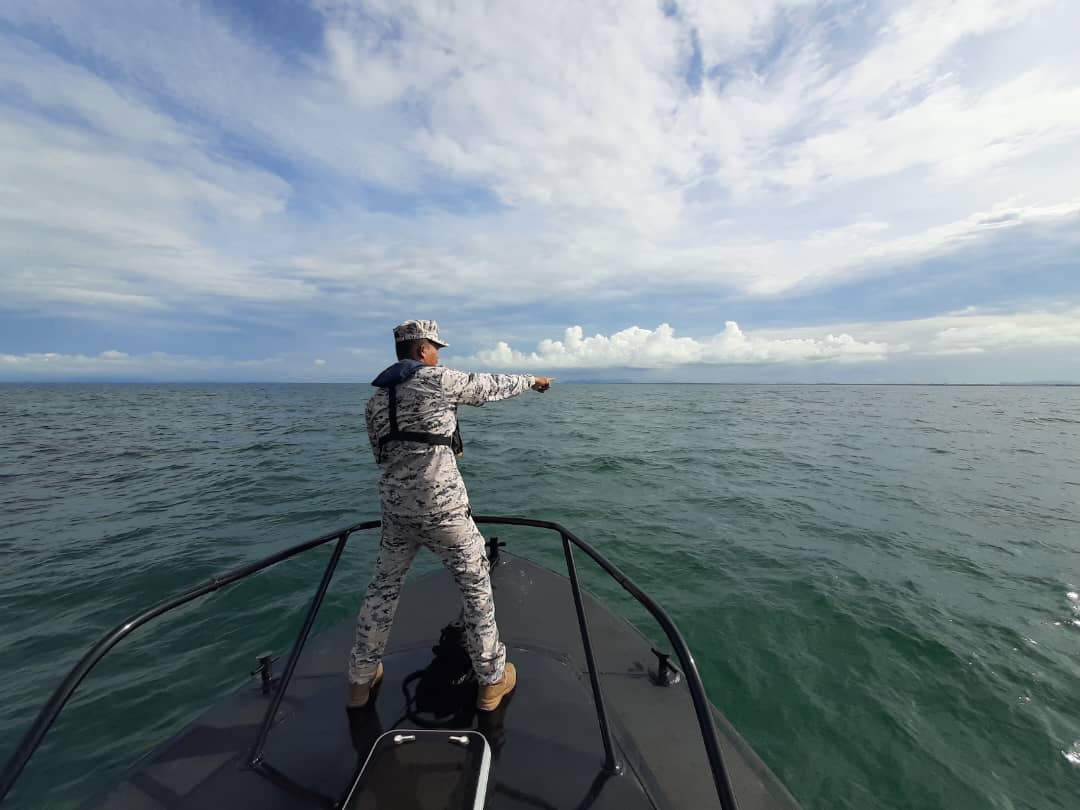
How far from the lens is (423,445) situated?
2574 millimetres

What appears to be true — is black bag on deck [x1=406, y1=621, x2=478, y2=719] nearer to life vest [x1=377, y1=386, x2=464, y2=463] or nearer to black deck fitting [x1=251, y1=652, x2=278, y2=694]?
black deck fitting [x1=251, y1=652, x2=278, y2=694]

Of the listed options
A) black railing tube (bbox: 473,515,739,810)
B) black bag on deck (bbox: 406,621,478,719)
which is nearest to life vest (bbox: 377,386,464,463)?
black railing tube (bbox: 473,515,739,810)

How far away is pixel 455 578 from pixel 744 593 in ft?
19.1

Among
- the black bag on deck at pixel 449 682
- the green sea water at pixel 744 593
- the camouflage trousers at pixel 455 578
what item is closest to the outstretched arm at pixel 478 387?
the camouflage trousers at pixel 455 578

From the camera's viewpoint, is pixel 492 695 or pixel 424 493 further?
pixel 492 695

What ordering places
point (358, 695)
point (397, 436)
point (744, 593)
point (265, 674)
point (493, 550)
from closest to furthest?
point (397, 436) < point (358, 695) < point (265, 674) < point (493, 550) < point (744, 593)

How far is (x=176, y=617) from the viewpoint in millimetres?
6336

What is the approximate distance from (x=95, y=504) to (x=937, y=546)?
65.3 feet

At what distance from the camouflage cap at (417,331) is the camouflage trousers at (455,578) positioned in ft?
3.67

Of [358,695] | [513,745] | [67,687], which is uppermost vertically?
[67,687]

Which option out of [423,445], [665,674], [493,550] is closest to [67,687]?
[423,445]

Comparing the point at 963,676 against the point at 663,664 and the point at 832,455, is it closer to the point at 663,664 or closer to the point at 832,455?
the point at 663,664

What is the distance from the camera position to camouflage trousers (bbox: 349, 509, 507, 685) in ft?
8.77

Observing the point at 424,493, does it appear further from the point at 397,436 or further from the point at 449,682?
the point at 449,682
